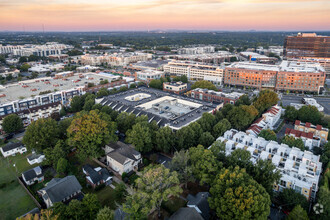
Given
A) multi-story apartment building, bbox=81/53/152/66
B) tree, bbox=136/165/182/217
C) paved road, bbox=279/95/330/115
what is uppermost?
multi-story apartment building, bbox=81/53/152/66

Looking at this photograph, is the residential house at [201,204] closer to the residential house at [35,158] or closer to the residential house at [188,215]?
the residential house at [188,215]

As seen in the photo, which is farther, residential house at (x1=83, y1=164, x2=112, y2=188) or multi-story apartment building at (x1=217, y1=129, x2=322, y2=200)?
residential house at (x1=83, y1=164, x2=112, y2=188)

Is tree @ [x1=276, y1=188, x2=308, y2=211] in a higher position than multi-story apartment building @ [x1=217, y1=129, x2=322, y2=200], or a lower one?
lower

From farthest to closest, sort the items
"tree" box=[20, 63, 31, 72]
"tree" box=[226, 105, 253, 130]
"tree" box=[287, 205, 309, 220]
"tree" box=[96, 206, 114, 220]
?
"tree" box=[20, 63, 31, 72] < "tree" box=[226, 105, 253, 130] < "tree" box=[287, 205, 309, 220] < "tree" box=[96, 206, 114, 220]

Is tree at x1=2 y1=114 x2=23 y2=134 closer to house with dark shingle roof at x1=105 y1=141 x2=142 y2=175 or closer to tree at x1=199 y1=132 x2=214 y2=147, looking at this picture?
house with dark shingle roof at x1=105 y1=141 x2=142 y2=175

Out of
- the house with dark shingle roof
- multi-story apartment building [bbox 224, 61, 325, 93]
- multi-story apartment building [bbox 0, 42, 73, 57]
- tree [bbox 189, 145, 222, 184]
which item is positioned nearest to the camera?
tree [bbox 189, 145, 222, 184]

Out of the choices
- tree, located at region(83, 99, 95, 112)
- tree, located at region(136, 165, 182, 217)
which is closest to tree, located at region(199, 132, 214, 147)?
tree, located at region(136, 165, 182, 217)

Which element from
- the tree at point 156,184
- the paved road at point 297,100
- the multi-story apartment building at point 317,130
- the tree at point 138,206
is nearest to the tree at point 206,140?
the tree at point 156,184
